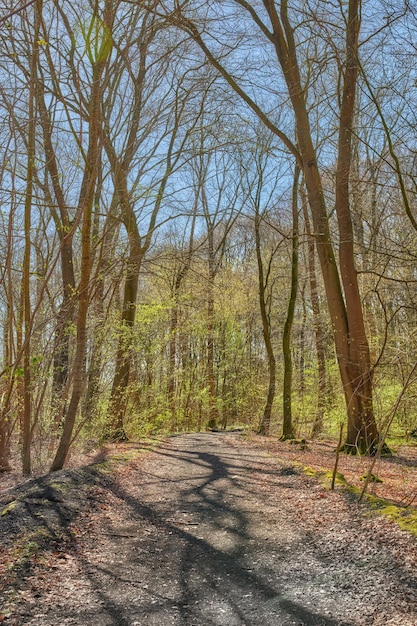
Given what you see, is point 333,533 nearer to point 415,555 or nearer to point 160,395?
point 415,555

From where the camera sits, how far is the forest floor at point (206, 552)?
2.93 meters

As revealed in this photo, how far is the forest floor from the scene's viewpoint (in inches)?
115

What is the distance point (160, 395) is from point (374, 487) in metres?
9.36

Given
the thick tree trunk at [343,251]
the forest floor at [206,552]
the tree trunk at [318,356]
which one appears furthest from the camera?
the tree trunk at [318,356]

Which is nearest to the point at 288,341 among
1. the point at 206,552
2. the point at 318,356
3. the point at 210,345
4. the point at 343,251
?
the point at 318,356

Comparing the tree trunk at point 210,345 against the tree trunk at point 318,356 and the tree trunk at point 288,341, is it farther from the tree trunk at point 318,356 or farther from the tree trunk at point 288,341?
the tree trunk at point 288,341

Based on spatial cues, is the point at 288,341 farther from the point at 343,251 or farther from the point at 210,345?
the point at 210,345

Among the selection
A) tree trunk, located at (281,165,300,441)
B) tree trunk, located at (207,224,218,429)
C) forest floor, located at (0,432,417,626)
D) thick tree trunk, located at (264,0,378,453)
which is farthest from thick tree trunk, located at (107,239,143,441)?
tree trunk, located at (207,224,218,429)

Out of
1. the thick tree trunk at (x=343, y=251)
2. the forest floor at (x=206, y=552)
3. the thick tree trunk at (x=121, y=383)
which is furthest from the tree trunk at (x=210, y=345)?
the forest floor at (x=206, y=552)

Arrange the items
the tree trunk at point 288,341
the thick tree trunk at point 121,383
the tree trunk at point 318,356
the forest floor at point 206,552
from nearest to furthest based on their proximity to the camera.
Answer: the forest floor at point 206,552
the thick tree trunk at point 121,383
the tree trunk at point 318,356
the tree trunk at point 288,341

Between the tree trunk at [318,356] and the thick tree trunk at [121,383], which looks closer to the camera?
the thick tree trunk at [121,383]

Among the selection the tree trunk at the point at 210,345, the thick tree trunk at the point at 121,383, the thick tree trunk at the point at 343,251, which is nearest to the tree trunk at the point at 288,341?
the thick tree trunk at the point at 343,251

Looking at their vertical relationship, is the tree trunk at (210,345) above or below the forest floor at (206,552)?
above

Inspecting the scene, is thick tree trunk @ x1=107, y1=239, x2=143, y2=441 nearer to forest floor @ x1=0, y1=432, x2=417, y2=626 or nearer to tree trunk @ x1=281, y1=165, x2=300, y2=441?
forest floor @ x1=0, y1=432, x2=417, y2=626
